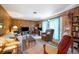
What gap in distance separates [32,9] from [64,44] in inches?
36.4

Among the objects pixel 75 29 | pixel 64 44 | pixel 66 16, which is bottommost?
pixel 64 44

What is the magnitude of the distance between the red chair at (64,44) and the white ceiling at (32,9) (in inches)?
21.6

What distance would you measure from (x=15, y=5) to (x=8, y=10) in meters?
0.17

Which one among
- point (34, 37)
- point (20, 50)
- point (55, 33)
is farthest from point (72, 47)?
point (20, 50)

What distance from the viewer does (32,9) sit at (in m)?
2.38

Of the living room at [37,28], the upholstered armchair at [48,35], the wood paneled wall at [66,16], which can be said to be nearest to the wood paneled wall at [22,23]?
the living room at [37,28]

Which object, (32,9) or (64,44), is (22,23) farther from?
(64,44)

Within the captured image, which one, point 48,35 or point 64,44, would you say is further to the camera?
point 48,35

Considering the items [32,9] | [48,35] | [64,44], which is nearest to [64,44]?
[64,44]

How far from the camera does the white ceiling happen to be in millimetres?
2324

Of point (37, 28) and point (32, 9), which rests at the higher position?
point (32, 9)
